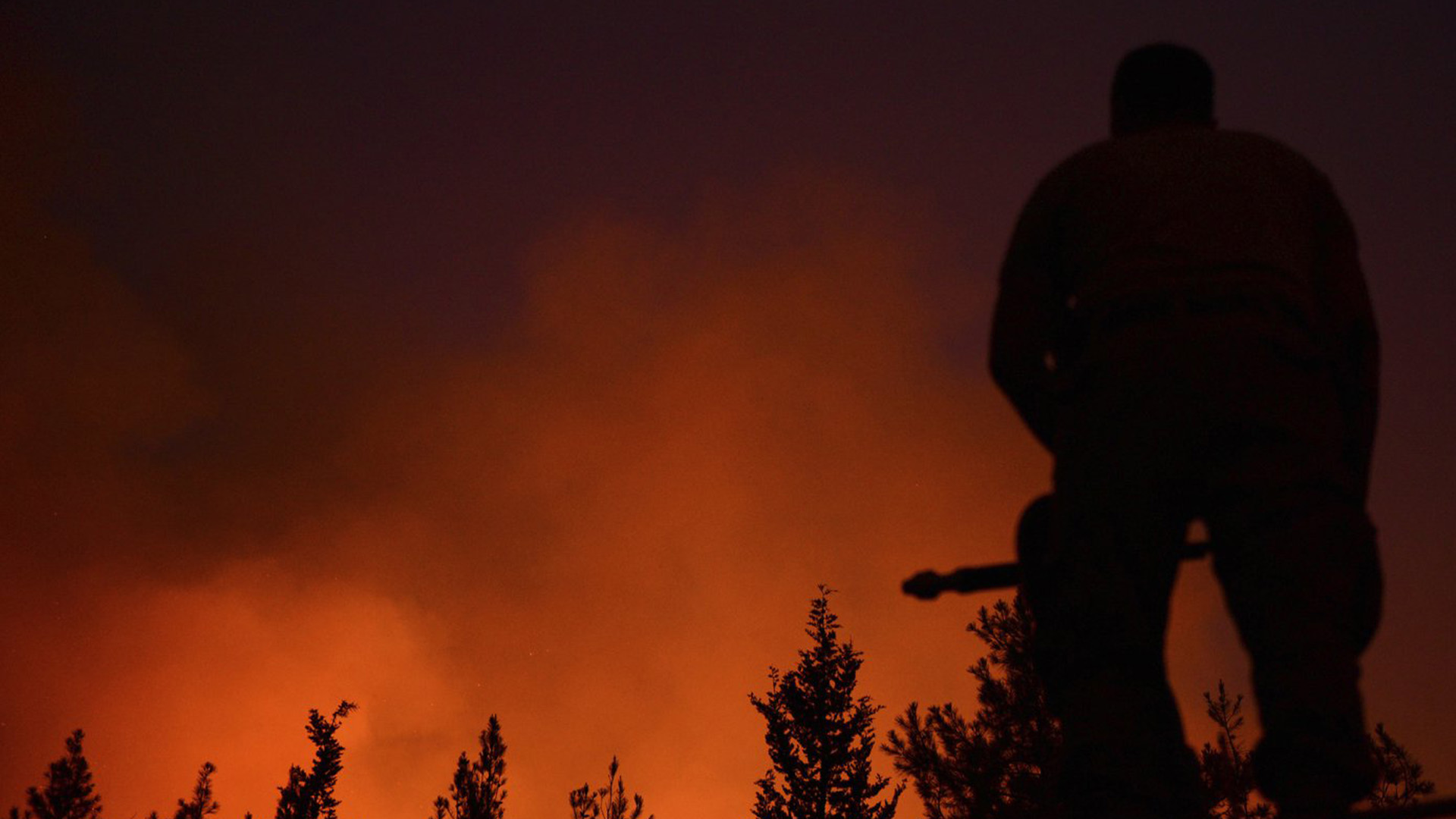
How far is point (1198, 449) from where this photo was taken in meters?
2.67

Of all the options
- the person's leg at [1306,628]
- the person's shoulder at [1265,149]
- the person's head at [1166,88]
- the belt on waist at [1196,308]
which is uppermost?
the person's head at [1166,88]

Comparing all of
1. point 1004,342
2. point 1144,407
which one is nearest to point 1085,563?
point 1144,407

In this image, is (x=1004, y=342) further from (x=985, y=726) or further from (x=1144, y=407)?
(x=985, y=726)

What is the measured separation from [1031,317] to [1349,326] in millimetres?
798

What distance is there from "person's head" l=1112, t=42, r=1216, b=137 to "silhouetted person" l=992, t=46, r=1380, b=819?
24 centimetres

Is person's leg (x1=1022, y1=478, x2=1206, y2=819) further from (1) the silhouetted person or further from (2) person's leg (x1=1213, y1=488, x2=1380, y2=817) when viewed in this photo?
(2) person's leg (x1=1213, y1=488, x2=1380, y2=817)

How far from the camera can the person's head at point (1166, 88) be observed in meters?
3.40

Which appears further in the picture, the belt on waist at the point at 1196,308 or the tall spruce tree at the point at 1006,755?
the tall spruce tree at the point at 1006,755

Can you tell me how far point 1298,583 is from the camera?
2494 mm

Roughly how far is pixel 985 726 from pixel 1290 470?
50.5 ft

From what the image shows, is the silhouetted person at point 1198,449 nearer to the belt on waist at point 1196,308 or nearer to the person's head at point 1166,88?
the belt on waist at point 1196,308

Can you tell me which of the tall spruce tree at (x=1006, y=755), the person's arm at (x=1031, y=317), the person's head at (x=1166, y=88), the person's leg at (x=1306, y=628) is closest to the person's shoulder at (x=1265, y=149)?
the person's head at (x=1166, y=88)

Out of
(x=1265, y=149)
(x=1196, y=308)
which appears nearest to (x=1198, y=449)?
(x=1196, y=308)

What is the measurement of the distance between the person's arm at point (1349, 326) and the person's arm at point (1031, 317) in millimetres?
678
